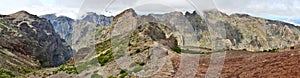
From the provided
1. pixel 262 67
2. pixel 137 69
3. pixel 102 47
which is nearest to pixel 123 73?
pixel 137 69

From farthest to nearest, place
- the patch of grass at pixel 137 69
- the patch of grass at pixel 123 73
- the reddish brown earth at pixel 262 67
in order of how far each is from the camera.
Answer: the patch of grass at pixel 137 69 < the patch of grass at pixel 123 73 < the reddish brown earth at pixel 262 67

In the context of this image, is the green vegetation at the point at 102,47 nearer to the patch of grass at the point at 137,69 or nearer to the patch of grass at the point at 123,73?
the patch of grass at the point at 123,73

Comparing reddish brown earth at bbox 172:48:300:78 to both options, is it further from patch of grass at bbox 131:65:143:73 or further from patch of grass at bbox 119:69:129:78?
patch of grass at bbox 119:69:129:78

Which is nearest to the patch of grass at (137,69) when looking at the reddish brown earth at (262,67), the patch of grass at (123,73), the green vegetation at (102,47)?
the patch of grass at (123,73)

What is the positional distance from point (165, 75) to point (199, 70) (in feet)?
10.1

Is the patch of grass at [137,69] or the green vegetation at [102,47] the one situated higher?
the green vegetation at [102,47]

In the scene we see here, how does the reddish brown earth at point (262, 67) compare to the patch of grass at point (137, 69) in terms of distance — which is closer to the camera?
the reddish brown earth at point (262, 67)

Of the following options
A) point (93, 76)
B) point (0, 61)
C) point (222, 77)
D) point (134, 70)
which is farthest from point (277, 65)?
point (0, 61)

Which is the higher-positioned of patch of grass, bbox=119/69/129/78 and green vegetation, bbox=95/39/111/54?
green vegetation, bbox=95/39/111/54

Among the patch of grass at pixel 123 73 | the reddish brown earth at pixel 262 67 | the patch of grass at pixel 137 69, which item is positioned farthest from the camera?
the patch of grass at pixel 137 69

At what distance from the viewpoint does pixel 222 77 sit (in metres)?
33.6

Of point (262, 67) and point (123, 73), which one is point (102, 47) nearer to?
Result: point (123, 73)

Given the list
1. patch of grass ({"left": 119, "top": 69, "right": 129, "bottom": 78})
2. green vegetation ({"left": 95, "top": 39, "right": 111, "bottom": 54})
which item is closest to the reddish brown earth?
patch of grass ({"left": 119, "top": 69, "right": 129, "bottom": 78})

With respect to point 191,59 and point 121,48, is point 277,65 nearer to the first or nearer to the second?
point 191,59
